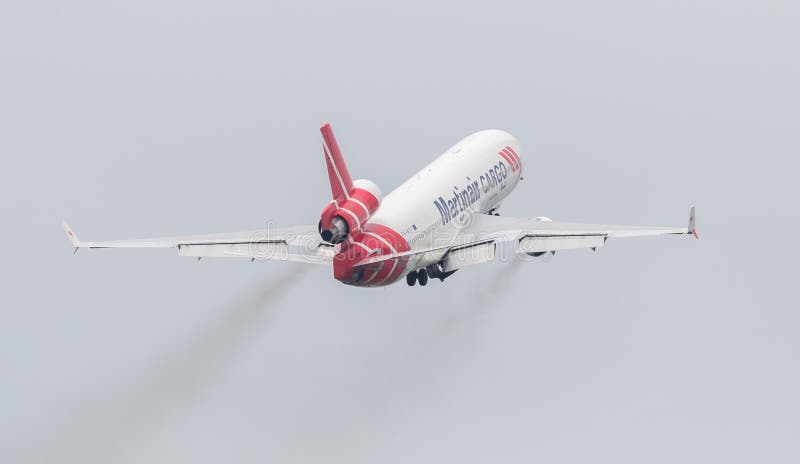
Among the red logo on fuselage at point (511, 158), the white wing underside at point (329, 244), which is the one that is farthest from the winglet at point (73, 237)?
the red logo on fuselage at point (511, 158)

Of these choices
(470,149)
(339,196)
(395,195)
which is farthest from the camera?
(470,149)

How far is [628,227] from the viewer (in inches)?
3676

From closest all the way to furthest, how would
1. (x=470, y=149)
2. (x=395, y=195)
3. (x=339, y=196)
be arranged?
(x=339, y=196) < (x=395, y=195) < (x=470, y=149)

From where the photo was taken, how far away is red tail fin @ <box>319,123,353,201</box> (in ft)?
289

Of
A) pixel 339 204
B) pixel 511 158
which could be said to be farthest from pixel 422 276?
pixel 511 158

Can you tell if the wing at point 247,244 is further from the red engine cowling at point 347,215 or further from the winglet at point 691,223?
the winglet at point 691,223

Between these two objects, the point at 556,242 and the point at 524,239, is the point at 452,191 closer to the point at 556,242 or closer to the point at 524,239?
the point at 524,239

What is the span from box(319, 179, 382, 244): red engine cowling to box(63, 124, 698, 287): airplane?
0.15ft

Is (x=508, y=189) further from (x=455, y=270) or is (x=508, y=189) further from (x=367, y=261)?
(x=367, y=261)

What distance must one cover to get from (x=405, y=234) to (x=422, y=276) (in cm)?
601

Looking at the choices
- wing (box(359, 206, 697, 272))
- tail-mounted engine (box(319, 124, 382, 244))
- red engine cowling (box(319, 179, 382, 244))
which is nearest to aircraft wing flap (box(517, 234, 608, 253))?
wing (box(359, 206, 697, 272))

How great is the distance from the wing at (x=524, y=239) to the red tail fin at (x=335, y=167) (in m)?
3.36

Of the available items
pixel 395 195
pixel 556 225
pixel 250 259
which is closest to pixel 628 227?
pixel 556 225

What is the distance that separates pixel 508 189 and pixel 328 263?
1983 centimetres
